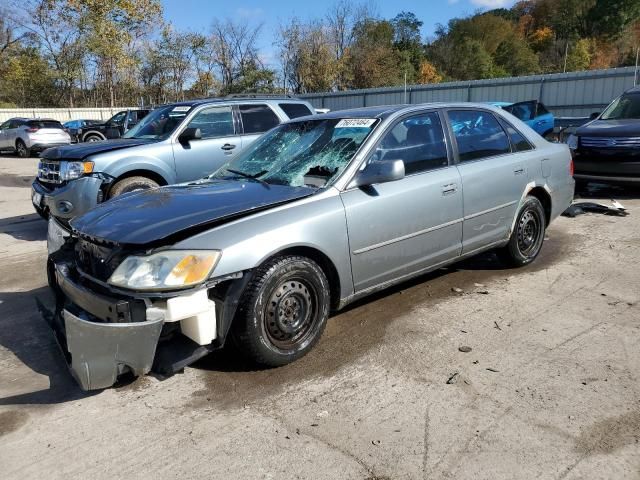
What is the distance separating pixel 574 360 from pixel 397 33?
63.5 metres

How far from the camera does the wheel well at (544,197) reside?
531 cm

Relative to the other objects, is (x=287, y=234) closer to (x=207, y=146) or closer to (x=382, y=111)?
(x=382, y=111)

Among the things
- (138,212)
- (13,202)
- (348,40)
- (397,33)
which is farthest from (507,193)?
(397,33)

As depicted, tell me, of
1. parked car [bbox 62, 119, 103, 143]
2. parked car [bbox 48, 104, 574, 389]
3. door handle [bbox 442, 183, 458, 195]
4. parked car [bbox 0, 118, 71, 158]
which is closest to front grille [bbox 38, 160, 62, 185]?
parked car [bbox 48, 104, 574, 389]

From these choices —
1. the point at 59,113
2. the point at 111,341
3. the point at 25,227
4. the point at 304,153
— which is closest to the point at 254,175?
the point at 304,153

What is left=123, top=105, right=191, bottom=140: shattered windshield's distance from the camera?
7516mm

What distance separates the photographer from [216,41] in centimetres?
4212

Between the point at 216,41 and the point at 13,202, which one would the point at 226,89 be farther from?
the point at 13,202

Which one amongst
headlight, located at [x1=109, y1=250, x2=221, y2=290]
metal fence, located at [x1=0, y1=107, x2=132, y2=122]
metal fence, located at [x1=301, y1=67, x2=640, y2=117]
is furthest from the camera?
metal fence, located at [x1=0, y1=107, x2=132, y2=122]

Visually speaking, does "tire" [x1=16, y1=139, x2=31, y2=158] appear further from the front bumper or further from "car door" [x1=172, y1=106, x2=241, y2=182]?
the front bumper

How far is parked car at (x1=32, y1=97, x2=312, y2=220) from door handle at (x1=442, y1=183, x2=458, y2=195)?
4086mm

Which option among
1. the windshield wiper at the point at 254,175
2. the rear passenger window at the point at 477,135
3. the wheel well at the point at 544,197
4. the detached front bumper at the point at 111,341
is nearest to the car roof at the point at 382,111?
the rear passenger window at the point at 477,135

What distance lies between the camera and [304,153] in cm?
425

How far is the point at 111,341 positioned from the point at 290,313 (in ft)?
3.64
